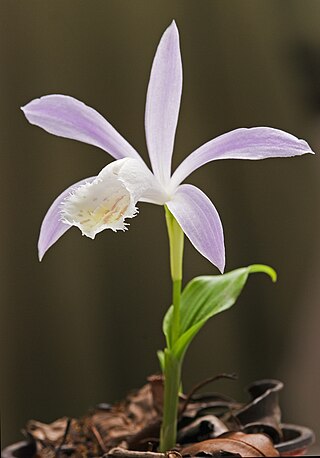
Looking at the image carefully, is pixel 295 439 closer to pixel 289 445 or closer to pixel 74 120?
pixel 289 445

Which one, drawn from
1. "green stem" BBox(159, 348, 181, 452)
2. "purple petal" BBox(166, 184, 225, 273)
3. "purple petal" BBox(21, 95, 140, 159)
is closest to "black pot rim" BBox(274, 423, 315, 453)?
"green stem" BBox(159, 348, 181, 452)

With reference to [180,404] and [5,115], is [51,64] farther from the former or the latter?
[180,404]

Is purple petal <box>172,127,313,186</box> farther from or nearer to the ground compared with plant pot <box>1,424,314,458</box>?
farther from the ground

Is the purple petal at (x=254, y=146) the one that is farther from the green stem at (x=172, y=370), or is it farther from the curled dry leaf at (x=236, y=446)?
the curled dry leaf at (x=236, y=446)

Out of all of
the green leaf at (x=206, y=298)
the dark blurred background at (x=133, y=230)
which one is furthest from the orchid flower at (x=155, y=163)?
the dark blurred background at (x=133, y=230)

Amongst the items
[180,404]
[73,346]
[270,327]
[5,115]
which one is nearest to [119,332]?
[73,346]

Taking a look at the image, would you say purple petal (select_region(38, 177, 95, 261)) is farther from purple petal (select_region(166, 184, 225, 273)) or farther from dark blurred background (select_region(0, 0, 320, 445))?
dark blurred background (select_region(0, 0, 320, 445))
